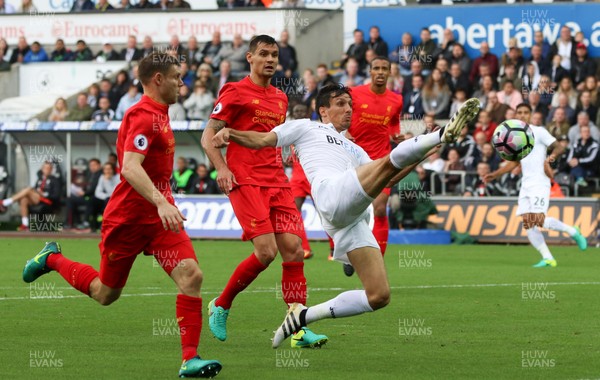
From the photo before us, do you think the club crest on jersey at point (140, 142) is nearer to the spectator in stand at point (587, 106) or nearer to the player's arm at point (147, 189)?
the player's arm at point (147, 189)

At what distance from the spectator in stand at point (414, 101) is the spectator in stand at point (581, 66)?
127 inches

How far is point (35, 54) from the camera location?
3434 centimetres

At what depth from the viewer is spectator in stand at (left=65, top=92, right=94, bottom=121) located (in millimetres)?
31172

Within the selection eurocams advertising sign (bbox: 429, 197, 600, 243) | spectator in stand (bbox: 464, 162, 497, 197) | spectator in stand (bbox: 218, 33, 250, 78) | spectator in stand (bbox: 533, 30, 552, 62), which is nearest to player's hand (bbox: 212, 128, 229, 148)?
eurocams advertising sign (bbox: 429, 197, 600, 243)

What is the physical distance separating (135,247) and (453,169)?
688 inches

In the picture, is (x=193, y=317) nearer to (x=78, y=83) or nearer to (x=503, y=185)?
(x=503, y=185)

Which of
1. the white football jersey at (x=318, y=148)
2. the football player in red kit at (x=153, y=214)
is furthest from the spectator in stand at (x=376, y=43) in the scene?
the football player in red kit at (x=153, y=214)

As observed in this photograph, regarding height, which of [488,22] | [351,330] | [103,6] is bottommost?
[351,330]

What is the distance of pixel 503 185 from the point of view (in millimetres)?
25438

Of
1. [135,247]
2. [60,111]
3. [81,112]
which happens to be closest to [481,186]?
[81,112]

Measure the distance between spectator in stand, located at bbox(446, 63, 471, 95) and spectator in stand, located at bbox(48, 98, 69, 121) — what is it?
9726 mm

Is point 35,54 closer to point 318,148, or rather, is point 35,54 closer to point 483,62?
point 483,62

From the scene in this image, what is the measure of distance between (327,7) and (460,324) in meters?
21.8

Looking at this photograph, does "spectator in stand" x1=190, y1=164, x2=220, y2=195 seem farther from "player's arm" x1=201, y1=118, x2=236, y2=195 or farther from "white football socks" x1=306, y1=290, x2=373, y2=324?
"white football socks" x1=306, y1=290, x2=373, y2=324
